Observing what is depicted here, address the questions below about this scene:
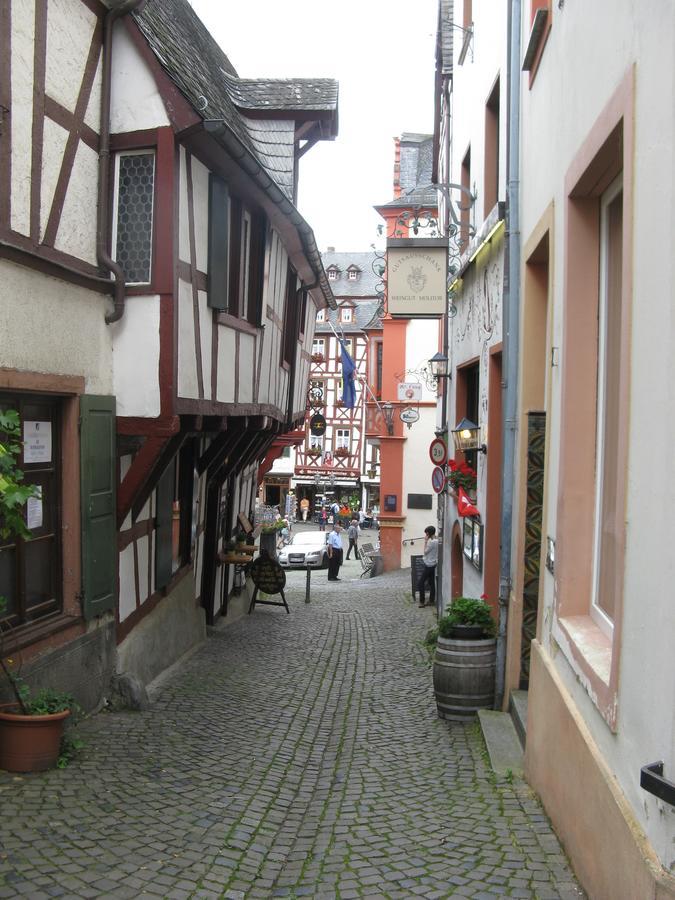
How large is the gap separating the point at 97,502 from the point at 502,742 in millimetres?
3621

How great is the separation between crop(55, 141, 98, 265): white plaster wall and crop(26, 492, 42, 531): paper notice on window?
6.07 feet

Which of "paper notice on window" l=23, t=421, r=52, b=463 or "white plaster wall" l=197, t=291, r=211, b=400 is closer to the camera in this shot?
"paper notice on window" l=23, t=421, r=52, b=463

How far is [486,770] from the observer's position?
21.0 ft

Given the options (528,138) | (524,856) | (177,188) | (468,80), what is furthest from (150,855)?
(468,80)

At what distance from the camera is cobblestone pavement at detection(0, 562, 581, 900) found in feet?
14.8

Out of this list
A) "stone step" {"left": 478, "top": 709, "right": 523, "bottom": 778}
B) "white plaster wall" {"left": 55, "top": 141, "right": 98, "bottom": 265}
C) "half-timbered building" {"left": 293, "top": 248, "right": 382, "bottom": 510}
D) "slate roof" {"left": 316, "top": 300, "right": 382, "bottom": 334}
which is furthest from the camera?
"slate roof" {"left": 316, "top": 300, "right": 382, "bottom": 334}

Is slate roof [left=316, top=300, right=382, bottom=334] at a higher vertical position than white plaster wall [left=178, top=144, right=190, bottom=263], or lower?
higher

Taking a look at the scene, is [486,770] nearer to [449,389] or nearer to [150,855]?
[150,855]

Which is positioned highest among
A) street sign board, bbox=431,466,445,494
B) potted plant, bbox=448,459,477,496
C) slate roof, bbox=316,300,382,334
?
slate roof, bbox=316,300,382,334

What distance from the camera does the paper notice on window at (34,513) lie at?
21.9 ft

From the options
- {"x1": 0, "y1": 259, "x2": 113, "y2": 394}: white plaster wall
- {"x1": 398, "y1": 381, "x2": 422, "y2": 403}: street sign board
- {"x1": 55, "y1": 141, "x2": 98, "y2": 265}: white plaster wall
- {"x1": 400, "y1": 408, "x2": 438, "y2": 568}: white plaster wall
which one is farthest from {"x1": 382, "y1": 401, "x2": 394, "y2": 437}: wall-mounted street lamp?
{"x1": 55, "y1": 141, "x2": 98, "y2": 265}: white plaster wall

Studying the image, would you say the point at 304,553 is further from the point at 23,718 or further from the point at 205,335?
the point at 23,718

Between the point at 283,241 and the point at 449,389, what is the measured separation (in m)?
3.79

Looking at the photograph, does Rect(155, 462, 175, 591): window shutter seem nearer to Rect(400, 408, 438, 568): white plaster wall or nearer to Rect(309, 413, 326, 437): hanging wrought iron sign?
Rect(309, 413, 326, 437): hanging wrought iron sign
